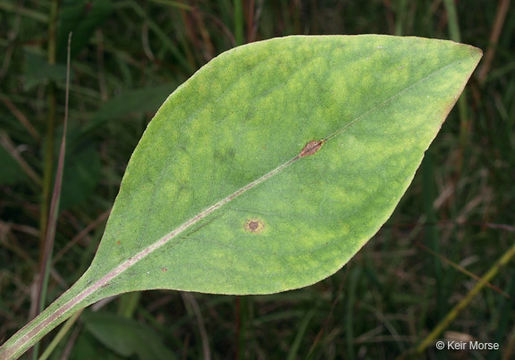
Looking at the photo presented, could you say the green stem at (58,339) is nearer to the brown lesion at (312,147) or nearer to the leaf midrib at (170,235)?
the leaf midrib at (170,235)

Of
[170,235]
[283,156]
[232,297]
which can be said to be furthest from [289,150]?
[232,297]

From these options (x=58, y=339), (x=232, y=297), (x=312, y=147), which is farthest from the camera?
(x=232, y=297)

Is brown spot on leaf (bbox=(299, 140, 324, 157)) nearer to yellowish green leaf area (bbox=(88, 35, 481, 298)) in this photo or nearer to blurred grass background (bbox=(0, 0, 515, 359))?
→ yellowish green leaf area (bbox=(88, 35, 481, 298))

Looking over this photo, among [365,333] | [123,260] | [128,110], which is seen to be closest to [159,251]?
[123,260]

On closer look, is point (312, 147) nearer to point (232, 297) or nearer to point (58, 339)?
point (58, 339)

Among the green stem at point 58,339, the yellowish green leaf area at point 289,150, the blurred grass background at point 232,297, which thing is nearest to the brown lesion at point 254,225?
the yellowish green leaf area at point 289,150

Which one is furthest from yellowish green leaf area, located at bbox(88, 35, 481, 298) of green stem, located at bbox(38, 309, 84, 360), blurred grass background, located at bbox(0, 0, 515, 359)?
blurred grass background, located at bbox(0, 0, 515, 359)

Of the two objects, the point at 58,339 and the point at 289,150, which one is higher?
the point at 289,150

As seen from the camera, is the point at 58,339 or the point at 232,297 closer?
the point at 58,339
